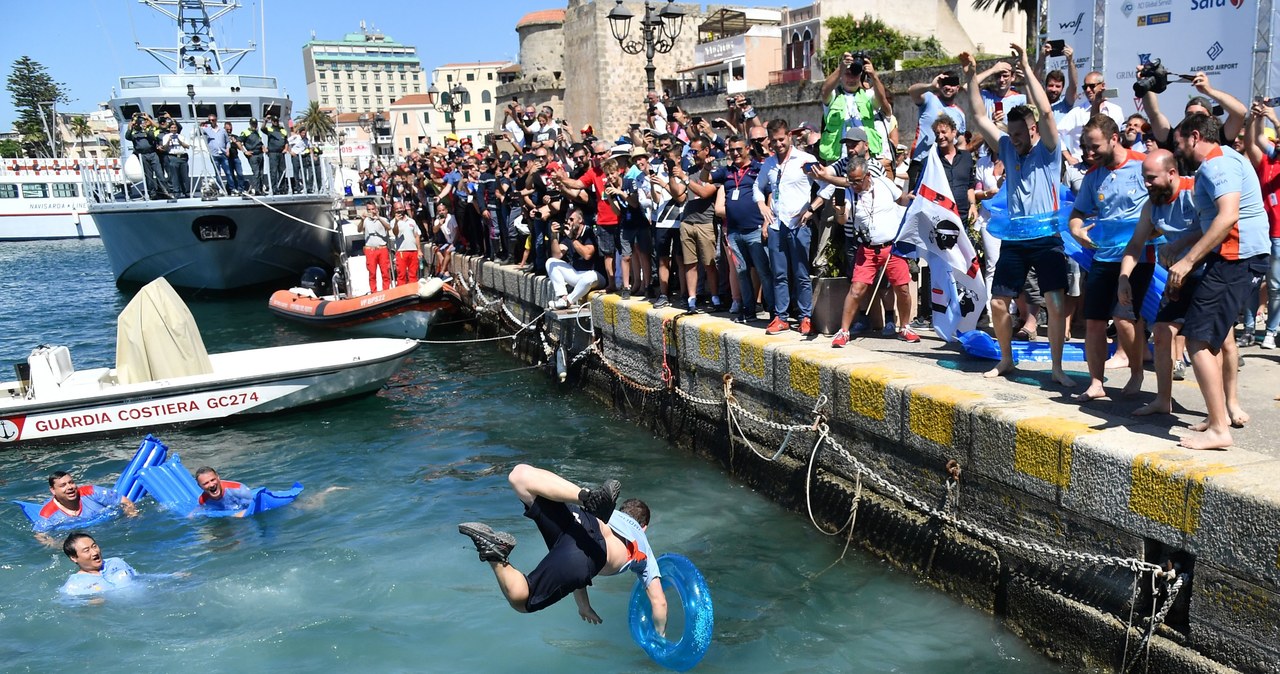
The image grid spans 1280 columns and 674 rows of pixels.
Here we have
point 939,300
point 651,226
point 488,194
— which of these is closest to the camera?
point 939,300

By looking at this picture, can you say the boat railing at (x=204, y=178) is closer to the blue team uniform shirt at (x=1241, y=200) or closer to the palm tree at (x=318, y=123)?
the blue team uniform shirt at (x=1241, y=200)

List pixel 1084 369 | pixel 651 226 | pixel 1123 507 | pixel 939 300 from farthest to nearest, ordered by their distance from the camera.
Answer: pixel 651 226, pixel 939 300, pixel 1084 369, pixel 1123 507

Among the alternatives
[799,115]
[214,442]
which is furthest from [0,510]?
[799,115]

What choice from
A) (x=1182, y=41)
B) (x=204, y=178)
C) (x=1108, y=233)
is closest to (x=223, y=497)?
(x=1108, y=233)

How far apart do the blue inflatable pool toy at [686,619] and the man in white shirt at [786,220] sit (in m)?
3.17

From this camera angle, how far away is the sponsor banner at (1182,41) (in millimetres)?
8125

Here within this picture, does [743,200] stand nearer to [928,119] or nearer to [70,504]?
[928,119]

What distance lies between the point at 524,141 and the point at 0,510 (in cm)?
980

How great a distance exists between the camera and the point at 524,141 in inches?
643

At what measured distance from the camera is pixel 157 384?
1078 cm

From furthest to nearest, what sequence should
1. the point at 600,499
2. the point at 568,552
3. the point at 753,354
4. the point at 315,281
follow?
the point at 315,281, the point at 753,354, the point at 568,552, the point at 600,499

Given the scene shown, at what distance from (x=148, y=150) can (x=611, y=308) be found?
1525 cm

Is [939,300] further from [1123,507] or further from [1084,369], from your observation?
[1123,507]

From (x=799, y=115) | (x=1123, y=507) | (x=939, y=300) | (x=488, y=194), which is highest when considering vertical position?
(x=799, y=115)
